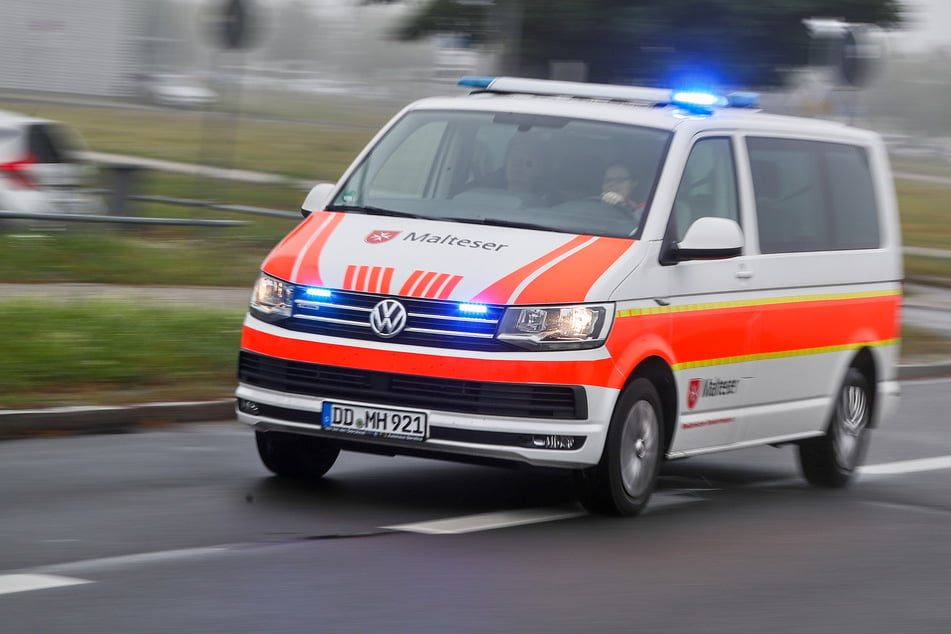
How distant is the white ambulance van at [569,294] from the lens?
7891mm

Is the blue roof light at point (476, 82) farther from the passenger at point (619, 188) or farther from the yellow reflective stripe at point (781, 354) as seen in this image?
the yellow reflective stripe at point (781, 354)

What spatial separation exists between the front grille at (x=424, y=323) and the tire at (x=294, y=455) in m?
0.86

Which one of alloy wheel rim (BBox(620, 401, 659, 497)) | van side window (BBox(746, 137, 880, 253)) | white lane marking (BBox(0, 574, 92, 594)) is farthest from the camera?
van side window (BBox(746, 137, 880, 253))

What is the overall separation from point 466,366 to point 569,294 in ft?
1.79

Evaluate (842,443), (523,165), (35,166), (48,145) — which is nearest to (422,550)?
(523,165)

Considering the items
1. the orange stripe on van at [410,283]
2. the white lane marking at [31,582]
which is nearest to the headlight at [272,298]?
the orange stripe on van at [410,283]

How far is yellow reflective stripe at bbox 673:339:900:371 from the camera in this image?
8.85 m

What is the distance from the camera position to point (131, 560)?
266 inches

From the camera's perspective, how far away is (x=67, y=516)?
25.2ft

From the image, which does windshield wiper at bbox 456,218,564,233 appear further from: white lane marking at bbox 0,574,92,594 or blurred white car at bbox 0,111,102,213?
blurred white car at bbox 0,111,102,213

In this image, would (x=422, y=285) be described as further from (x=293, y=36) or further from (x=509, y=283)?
(x=293, y=36)

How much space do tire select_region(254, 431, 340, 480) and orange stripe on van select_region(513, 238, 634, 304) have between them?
140 centimetres

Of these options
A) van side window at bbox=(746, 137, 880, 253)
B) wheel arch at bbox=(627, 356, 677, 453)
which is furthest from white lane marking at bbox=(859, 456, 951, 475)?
wheel arch at bbox=(627, 356, 677, 453)

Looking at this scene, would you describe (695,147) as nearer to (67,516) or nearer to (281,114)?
(67,516)
